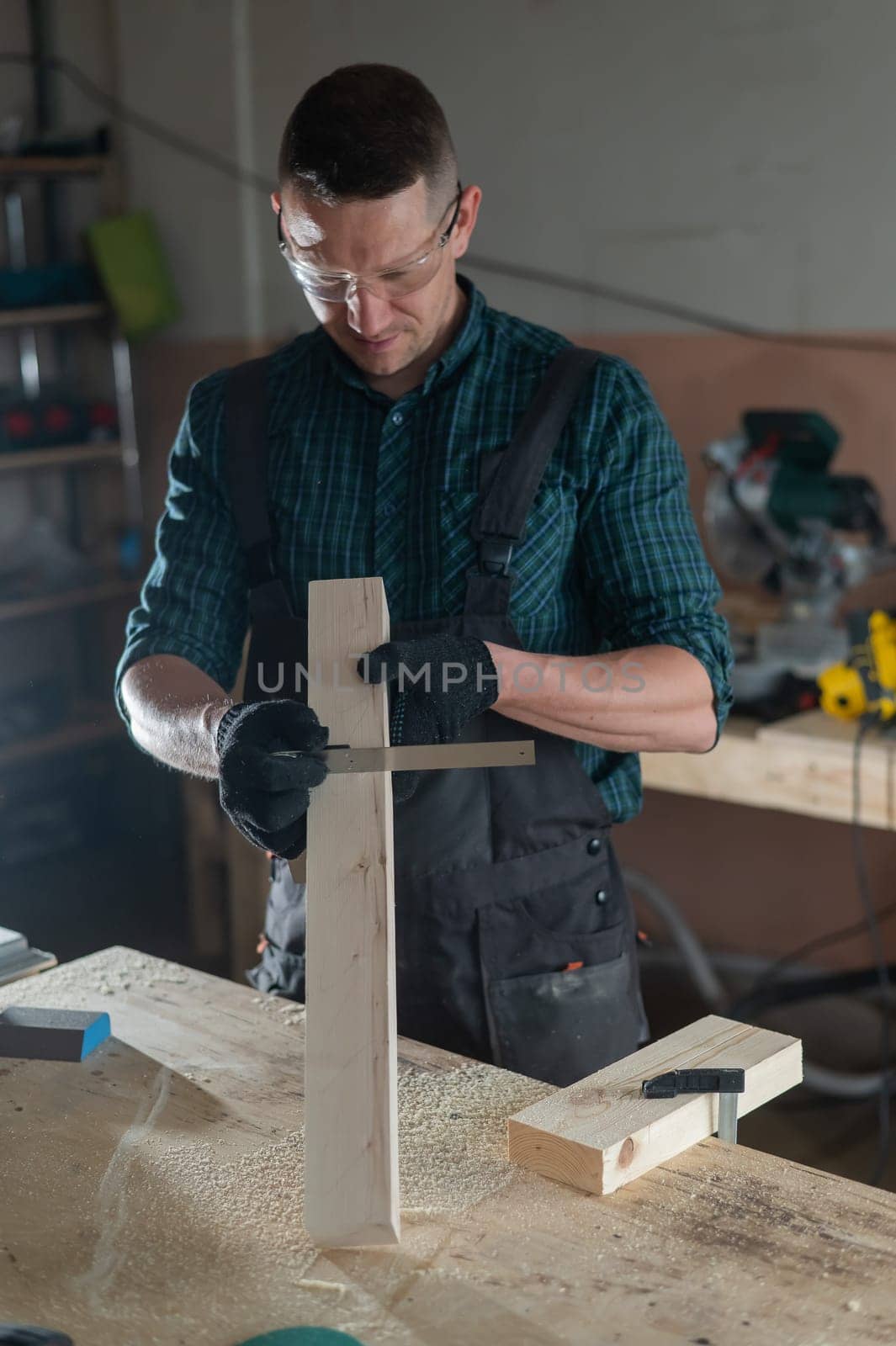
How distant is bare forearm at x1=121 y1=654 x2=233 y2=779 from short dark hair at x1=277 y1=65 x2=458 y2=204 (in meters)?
0.51

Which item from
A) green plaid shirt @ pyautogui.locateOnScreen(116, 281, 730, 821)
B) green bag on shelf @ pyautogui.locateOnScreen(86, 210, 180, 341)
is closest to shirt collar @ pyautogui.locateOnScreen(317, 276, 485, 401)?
green plaid shirt @ pyautogui.locateOnScreen(116, 281, 730, 821)

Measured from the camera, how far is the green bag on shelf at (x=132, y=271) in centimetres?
393

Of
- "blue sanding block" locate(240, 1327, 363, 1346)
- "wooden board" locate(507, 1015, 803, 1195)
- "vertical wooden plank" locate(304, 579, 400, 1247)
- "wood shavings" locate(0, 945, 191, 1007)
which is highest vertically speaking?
"vertical wooden plank" locate(304, 579, 400, 1247)

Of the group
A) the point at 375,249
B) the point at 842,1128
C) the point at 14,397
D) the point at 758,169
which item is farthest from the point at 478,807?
the point at 14,397

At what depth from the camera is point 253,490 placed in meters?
1.58

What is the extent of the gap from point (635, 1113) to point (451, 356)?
2.68ft

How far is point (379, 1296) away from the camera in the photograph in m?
0.99

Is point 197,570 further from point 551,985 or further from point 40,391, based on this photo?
point 40,391

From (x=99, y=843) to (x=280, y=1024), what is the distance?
2975mm

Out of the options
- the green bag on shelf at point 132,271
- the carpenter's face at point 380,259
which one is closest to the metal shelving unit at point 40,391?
the green bag on shelf at point 132,271

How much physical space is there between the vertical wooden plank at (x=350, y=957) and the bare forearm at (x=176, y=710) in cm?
19

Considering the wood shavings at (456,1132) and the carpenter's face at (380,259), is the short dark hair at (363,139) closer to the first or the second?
the carpenter's face at (380,259)

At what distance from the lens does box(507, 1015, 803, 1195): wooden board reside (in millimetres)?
1097

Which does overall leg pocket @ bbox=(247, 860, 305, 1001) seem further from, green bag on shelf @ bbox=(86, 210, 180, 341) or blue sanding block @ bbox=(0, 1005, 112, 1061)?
green bag on shelf @ bbox=(86, 210, 180, 341)
